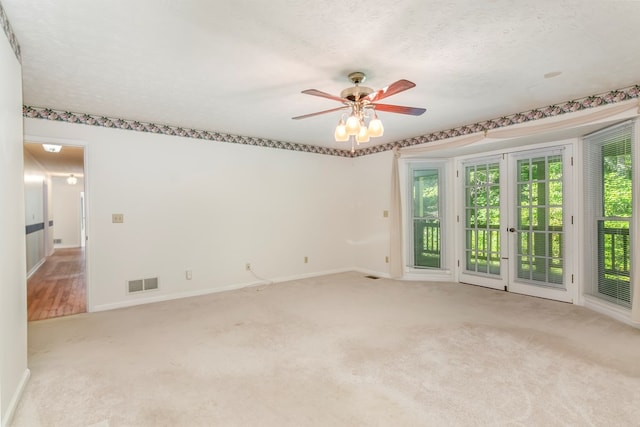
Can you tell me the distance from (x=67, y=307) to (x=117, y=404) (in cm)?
288

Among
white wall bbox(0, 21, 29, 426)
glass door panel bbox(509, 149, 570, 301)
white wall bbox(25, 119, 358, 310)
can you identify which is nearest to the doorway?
white wall bbox(25, 119, 358, 310)

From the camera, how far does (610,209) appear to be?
3.83 meters

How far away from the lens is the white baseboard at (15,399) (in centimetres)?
188

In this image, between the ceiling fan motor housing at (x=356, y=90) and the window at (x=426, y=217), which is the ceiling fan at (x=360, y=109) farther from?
the window at (x=426, y=217)

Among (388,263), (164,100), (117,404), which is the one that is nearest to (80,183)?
(164,100)

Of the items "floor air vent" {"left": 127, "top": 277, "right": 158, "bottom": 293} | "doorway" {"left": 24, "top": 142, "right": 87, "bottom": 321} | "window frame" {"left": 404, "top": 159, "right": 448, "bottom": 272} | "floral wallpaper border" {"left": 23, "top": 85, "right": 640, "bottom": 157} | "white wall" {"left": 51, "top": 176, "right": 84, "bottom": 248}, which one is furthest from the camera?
"white wall" {"left": 51, "top": 176, "right": 84, "bottom": 248}

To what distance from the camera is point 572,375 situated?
95.0 inches

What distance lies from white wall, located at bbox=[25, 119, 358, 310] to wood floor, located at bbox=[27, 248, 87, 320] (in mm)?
517

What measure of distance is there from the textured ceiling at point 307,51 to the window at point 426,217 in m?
1.92

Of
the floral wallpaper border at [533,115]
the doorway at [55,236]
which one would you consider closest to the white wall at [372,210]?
the floral wallpaper border at [533,115]

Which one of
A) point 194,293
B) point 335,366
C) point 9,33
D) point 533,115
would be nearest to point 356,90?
point 335,366

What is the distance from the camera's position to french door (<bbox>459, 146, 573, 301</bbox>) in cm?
441

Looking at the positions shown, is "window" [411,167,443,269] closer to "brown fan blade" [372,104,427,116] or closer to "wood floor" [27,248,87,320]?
"brown fan blade" [372,104,427,116]

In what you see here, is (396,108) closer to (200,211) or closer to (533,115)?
(533,115)
